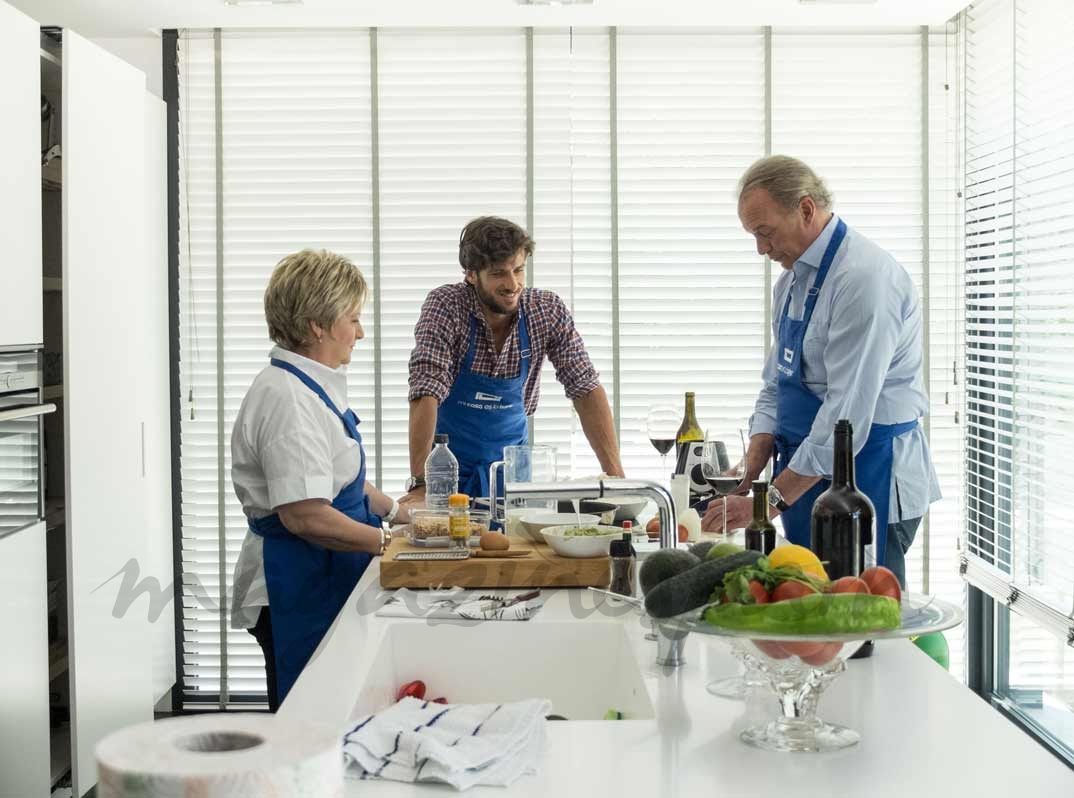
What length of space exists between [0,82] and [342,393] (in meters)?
1.34

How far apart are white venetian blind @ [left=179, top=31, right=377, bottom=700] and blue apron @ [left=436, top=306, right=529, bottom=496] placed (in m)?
0.82

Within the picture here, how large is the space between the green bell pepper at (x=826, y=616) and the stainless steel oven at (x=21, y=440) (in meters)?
2.47

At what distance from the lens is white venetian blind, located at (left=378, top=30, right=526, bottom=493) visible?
448 centimetres

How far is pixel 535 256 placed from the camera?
4.53m

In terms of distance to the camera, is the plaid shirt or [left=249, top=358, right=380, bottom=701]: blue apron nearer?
[left=249, top=358, right=380, bottom=701]: blue apron

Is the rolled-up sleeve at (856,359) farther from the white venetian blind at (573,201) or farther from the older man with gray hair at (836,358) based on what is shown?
the white venetian blind at (573,201)

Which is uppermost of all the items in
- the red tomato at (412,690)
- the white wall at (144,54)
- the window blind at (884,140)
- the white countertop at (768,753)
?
the white wall at (144,54)

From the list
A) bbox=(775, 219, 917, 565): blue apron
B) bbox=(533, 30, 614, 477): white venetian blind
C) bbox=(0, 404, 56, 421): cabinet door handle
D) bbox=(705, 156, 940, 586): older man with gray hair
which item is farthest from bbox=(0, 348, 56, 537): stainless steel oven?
bbox=(775, 219, 917, 565): blue apron

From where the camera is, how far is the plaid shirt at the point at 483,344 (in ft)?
12.0

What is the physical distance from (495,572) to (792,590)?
117 centimetres

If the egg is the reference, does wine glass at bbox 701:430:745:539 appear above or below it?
above

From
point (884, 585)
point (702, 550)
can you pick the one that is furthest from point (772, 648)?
point (702, 550)

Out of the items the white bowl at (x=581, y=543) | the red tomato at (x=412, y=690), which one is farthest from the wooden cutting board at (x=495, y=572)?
the red tomato at (x=412, y=690)

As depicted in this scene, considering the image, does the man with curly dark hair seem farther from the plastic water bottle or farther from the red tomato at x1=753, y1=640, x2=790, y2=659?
the red tomato at x1=753, y1=640, x2=790, y2=659
